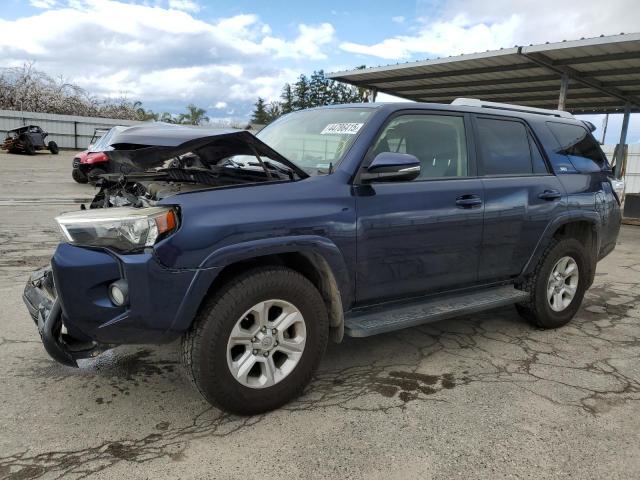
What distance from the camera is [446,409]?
10.4 feet

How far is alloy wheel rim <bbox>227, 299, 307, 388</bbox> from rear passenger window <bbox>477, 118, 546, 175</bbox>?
1984 millimetres

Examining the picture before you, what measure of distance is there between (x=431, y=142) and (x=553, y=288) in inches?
71.6

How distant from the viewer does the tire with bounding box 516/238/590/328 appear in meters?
4.45

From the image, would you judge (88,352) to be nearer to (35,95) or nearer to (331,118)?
(331,118)

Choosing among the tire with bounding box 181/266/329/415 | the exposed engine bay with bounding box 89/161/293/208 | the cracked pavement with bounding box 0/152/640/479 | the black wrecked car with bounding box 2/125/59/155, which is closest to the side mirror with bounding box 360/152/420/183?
the exposed engine bay with bounding box 89/161/293/208

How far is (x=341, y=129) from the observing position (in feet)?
11.9

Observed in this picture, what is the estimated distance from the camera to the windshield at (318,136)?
137 inches

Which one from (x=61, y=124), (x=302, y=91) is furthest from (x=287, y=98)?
(x=61, y=124)

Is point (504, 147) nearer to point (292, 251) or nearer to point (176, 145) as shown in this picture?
point (292, 251)

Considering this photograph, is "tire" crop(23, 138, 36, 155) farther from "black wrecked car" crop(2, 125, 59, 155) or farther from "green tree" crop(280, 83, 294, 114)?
"green tree" crop(280, 83, 294, 114)

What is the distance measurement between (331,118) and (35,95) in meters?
37.9

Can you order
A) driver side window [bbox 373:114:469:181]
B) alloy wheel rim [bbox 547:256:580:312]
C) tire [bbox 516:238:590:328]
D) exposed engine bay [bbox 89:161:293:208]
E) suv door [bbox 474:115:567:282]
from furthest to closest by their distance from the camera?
alloy wheel rim [bbox 547:256:580:312] → tire [bbox 516:238:590:328] → suv door [bbox 474:115:567:282] → driver side window [bbox 373:114:469:181] → exposed engine bay [bbox 89:161:293:208]

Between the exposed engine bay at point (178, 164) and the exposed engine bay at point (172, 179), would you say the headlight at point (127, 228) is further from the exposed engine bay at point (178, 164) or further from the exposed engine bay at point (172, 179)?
the exposed engine bay at point (172, 179)

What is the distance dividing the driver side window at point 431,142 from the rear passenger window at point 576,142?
1.26 m
